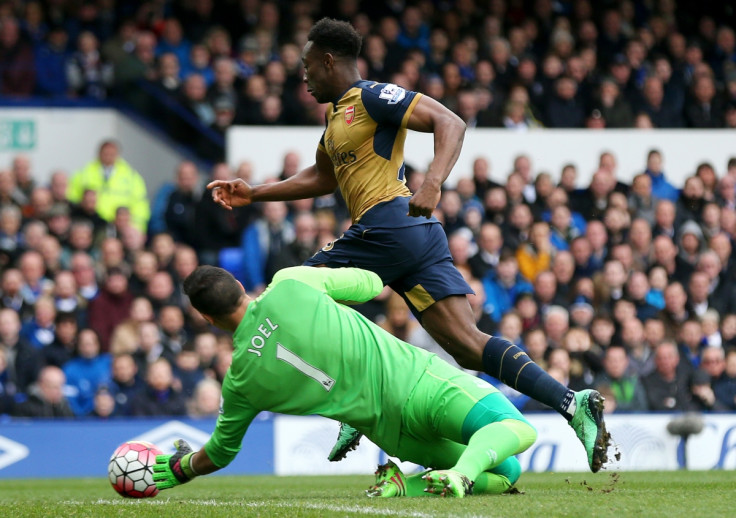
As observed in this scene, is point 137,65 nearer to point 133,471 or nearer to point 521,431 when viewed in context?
point 133,471

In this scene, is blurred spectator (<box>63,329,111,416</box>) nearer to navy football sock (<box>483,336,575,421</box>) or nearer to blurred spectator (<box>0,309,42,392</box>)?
blurred spectator (<box>0,309,42,392</box>)

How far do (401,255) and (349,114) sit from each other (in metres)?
0.81

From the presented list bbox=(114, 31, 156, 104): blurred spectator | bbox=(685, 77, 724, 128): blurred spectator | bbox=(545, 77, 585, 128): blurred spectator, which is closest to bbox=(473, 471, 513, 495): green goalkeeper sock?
bbox=(545, 77, 585, 128): blurred spectator

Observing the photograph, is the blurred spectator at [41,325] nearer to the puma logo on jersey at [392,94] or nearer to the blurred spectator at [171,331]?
the blurred spectator at [171,331]

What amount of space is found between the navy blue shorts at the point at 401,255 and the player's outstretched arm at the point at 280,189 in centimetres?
64

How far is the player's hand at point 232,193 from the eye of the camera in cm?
722

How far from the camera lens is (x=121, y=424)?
34.4ft

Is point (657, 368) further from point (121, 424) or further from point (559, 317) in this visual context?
point (121, 424)

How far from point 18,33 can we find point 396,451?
408 inches

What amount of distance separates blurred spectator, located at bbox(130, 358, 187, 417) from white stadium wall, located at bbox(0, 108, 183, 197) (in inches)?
179

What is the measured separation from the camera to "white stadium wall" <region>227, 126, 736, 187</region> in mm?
13438

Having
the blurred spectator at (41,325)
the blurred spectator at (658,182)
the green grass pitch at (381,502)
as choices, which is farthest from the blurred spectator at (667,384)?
the blurred spectator at (41,325)

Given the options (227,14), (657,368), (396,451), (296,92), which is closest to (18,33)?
(227,14)

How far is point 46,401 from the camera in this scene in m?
10.9
